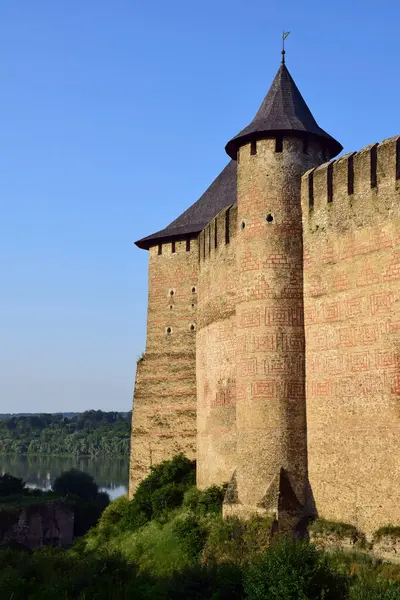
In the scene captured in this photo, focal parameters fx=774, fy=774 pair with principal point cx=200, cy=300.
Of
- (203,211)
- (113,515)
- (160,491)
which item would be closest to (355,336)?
(160,491)

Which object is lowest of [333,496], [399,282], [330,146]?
[333,496]

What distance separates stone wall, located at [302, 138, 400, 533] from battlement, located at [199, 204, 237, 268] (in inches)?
136

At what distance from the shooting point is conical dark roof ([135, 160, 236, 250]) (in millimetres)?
26219

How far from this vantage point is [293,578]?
12.7 metres

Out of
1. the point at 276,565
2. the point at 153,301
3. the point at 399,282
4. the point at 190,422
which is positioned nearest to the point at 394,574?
the point at 276,565

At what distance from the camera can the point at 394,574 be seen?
1346 cm

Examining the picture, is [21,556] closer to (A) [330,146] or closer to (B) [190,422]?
(B) [190,422]

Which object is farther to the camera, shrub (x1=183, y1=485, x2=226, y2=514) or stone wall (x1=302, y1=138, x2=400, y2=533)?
shrub (x1=183, y1=485, x2=226, y2=514)

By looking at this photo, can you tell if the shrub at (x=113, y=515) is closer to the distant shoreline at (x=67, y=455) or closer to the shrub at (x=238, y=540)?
the shrub at (x=238, y=540)

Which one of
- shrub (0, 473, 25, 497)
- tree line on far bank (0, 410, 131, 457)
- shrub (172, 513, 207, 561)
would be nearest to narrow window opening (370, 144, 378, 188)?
shrub (172, 513, 207, 561)

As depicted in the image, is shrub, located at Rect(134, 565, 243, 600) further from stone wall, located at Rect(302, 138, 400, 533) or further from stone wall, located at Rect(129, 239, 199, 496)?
stone wall, located at Rect(129, 239, 199, 496)

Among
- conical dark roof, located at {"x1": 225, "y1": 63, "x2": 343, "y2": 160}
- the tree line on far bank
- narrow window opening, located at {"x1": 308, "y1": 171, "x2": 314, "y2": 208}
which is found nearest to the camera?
narrow window opening, located at {"x1": 308, "y1": 171, "x2": 314, "y2": 208}

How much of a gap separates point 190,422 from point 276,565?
39.8 feet

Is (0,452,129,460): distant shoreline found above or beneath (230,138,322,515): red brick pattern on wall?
beneath
